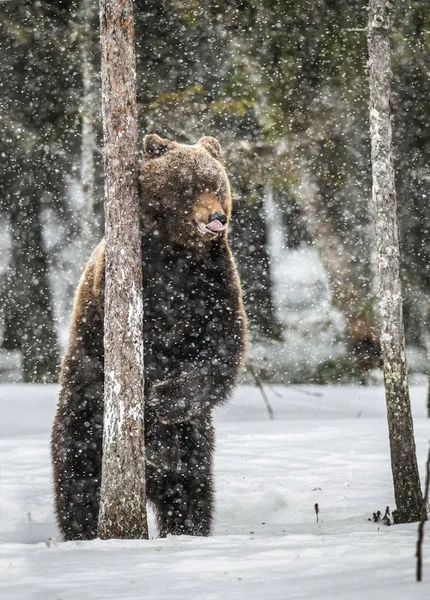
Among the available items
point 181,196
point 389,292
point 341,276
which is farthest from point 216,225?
point 341,276

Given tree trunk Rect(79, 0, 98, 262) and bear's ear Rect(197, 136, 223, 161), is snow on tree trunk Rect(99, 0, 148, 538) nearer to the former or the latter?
bear's ear Rect(197, 136, 223, 161)

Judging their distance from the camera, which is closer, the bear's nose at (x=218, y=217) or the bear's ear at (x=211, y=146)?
the bear's nose at (x=218, y=217)

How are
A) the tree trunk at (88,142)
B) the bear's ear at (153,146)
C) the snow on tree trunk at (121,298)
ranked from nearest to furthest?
the snow on tree trunk at (121,298)
the bear's ear at (153,146)
the tree trunk at (88,142)

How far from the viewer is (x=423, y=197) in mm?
12922

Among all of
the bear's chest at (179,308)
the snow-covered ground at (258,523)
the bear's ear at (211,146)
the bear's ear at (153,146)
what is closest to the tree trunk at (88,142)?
the snow-covered ground at (258,523)

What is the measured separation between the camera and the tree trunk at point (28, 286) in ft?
43.2

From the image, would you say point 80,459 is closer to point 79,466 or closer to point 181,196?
point 79,466

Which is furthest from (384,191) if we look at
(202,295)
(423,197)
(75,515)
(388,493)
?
(423,197)

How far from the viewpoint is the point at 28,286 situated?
13.3m

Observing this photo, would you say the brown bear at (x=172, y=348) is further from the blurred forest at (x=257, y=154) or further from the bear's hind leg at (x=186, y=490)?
the blurred forest at (x=257, y=154)

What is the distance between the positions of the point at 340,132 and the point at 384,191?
6.90 m

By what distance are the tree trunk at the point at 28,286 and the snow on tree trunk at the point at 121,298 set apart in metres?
8.61

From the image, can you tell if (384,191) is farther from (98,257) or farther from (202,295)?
(98,257)

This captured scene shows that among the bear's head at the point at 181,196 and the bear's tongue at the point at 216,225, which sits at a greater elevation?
A: the bear's head at the point at 181,196
